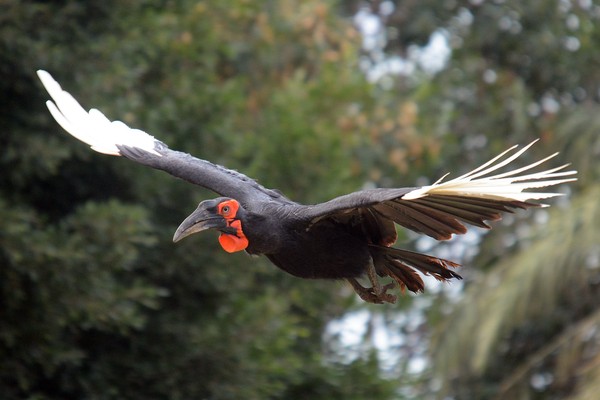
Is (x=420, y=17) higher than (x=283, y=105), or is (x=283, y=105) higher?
(x=420, y=17)

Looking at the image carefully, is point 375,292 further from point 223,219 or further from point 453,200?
point 453,200

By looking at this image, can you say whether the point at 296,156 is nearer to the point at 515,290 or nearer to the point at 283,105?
the point at 283,105

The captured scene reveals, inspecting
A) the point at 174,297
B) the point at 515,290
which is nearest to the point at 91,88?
the point at 174,297

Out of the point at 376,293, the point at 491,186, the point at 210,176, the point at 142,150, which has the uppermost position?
the point at 142,150

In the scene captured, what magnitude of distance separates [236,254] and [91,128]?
328cm

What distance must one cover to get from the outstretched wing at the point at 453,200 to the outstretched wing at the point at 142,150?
786 mm

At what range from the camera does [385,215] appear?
603cm

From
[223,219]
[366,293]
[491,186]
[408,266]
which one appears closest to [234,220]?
[223,219]

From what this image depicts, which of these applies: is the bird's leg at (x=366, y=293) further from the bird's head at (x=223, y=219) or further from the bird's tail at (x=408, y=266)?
the bird's head at (x=223, y=219)

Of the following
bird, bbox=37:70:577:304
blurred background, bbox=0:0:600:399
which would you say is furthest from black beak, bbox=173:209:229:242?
blurred background, bbox=0:0:600:399

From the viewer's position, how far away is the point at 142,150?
282 inches

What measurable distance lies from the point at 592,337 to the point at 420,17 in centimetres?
635

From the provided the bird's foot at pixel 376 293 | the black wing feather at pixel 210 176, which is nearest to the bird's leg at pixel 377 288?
the bird's foot at pixel 376 293

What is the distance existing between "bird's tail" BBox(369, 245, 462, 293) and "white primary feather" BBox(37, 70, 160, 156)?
1512mm
